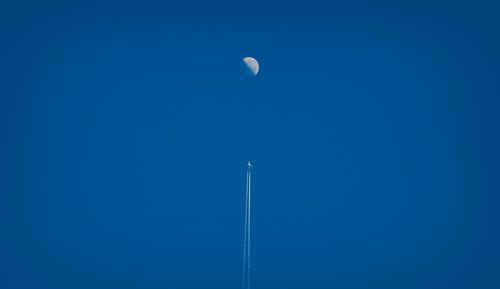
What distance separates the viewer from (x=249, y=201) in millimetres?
13852

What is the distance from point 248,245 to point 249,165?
2.12 meters

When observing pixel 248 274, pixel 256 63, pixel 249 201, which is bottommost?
pixel 248 274

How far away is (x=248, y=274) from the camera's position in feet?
44.7

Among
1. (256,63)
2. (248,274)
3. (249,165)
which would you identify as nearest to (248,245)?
(248,274)

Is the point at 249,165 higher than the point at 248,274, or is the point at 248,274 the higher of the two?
the point at 249,165

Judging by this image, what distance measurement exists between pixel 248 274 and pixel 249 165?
9.28 feet

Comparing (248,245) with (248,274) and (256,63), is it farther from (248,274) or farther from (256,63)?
(256,63)

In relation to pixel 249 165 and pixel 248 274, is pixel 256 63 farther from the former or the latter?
pixel 248 274

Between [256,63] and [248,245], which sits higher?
[256,63]

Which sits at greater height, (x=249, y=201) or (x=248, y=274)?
(x=249, y=201)

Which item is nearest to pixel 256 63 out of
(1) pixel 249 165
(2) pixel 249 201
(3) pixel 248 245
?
(1) pixel 249 165

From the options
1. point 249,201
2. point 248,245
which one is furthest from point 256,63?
point 248,245

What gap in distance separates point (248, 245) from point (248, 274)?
748 mm

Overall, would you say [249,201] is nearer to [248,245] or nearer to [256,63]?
[248,245]
